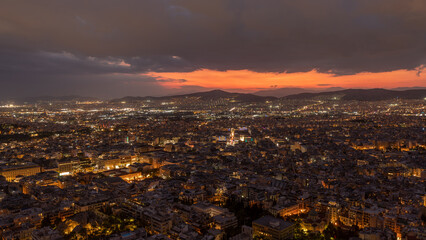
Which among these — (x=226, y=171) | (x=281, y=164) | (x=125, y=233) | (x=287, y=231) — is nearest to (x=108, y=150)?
(x=226, y=171)

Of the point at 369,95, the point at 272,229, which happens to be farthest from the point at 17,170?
the point at 369,95

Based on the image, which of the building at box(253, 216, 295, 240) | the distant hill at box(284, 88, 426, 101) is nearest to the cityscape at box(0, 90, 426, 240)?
the building at box(253, 216, 295, 240)

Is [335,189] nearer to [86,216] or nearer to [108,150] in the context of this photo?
[86,216]

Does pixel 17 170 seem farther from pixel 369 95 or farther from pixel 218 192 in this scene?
pixel 369 95

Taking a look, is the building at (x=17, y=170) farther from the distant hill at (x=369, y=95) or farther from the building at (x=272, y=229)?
the distant hill at (x=369, y=95)

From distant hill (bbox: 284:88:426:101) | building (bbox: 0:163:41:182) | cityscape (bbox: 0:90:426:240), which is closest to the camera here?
cityscape (bbox: 0:90:426:240)

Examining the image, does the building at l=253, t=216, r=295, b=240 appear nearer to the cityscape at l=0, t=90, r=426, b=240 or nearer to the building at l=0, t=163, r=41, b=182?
the cityscape at l=0, t=90, r=426, b=240

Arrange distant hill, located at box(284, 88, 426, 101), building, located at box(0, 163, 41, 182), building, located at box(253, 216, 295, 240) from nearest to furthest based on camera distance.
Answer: building, located at box(253, 216, 295, 240)
building, located at box(0, 163, 41, 182)
distant hill, located at box(284, 88, 426, 101)

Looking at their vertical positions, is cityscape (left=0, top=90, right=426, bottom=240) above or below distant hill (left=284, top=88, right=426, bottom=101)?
below

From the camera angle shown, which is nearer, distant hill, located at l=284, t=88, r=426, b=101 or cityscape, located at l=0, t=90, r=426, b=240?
cityscape, located at l=0, t=90, r=426, b=240
